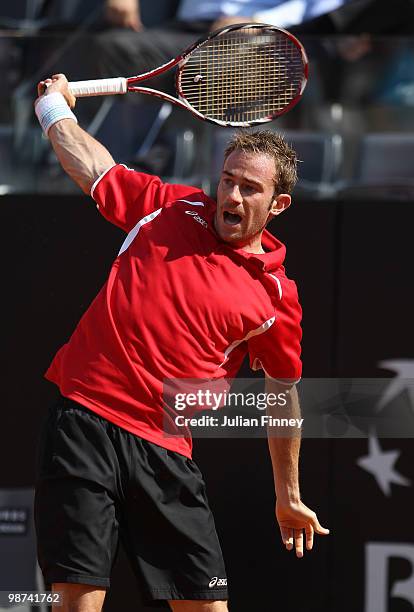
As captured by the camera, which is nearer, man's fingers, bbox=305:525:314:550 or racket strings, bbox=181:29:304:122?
man's fingers, bbox=305:525:314:550

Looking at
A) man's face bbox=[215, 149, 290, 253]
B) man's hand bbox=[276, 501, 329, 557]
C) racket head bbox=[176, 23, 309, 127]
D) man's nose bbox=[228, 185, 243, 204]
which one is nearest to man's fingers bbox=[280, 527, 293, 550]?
man's hand bbox=[276, 501, 329, 557]

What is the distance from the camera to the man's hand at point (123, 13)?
5836mm

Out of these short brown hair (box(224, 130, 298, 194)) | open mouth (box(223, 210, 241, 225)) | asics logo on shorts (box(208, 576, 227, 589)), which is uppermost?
short brown hair (box(224, 130, 298, 194))

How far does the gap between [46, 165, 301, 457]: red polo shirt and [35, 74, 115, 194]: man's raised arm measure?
0.06 metres

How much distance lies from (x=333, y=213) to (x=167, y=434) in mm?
1588

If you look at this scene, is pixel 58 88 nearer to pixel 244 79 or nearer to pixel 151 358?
pixel 244 79

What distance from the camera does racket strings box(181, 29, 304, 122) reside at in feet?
12.5

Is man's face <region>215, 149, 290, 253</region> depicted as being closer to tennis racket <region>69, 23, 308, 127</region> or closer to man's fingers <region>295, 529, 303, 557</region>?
tennis racket <region>69, 23, 308, 127</region>

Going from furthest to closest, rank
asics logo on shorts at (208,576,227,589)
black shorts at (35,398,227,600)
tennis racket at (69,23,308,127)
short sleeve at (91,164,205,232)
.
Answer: tennis racket at (69,23,308,127) < short sleeve at (91,164,205,232) < asics logo on shorts at (208,576,227,589) < black shorts at (35,398,227,600)

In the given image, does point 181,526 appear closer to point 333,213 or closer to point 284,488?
point 284,488

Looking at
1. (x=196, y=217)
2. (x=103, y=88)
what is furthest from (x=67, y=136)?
(x=196, y=217)

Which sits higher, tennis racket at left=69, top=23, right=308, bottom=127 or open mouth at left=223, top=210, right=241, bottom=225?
tennis racket at left=69, top=23, right=308, bottom=127

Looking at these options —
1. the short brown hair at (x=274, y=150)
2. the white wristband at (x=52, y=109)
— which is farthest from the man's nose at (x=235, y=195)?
the white wristband at (x=52, y=109)

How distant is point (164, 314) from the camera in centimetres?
338
